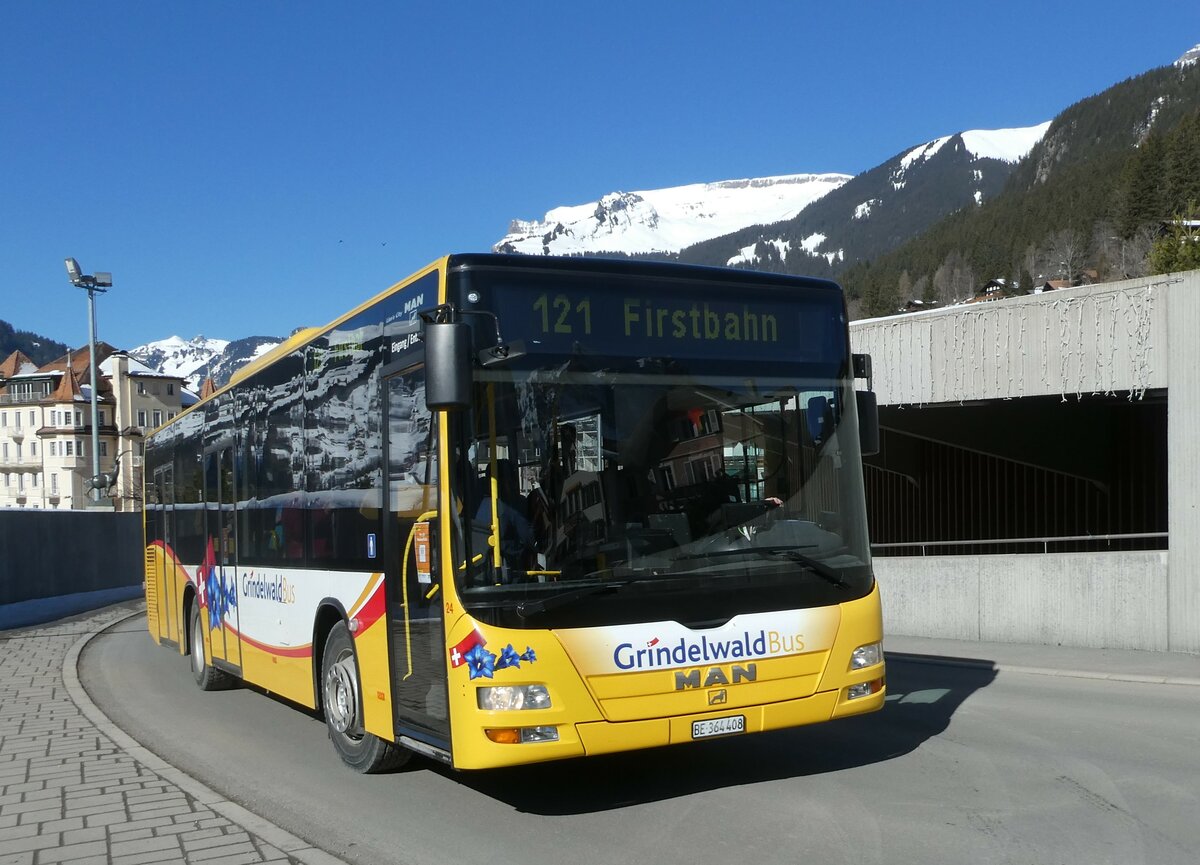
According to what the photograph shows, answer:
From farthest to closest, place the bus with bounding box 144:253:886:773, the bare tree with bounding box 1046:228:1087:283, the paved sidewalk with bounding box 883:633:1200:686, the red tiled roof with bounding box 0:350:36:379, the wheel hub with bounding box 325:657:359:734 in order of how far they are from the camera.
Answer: the red tiled roof with bounding box 0:350:36:379
the bare tree with bounding box 1046:228:1087:283
the paved sidewalk with bounding box 883:633:1200:686
the wheel hub with bounding box 325:657:359:734
the bus with bounding box 144:253:886:773

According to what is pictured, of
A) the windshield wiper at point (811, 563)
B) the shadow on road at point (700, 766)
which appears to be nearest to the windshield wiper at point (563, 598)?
the windshield wiper at point (811, 563)

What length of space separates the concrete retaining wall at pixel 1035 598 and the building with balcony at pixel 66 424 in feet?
360

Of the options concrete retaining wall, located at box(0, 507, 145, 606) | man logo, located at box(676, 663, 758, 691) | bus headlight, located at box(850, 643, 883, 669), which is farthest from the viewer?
concrete retaining wall, located at box(0, 507, 145, 606)

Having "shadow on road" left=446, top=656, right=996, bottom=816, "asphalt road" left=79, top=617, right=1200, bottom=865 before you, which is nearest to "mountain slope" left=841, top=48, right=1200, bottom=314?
"asphalt road" left=79, top=617, right=1200, bottom=865

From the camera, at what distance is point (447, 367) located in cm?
577

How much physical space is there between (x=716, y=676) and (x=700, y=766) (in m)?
1.52

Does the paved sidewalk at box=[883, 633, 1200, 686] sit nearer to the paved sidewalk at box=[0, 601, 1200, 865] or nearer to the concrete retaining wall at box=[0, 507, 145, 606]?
the paved sidewalk at box=[0, 601, 1200, 865]

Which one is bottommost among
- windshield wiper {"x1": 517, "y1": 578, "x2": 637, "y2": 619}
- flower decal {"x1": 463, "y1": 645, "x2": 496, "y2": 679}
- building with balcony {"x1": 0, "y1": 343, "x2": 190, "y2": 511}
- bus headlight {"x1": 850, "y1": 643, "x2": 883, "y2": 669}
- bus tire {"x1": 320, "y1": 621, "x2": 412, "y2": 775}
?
bus tire {"x1": 320, "y1": 621, "x2": 412, "y2": 775}

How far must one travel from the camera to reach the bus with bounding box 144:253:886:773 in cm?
598

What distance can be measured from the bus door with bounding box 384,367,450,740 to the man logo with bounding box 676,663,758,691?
127 cm

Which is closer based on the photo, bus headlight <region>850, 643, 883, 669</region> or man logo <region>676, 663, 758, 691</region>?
man logo <region>676, 663, 758, 691</region>

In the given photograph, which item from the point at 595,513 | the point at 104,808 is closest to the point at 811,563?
the point at 595,513

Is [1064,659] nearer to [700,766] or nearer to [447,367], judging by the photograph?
[700,766]

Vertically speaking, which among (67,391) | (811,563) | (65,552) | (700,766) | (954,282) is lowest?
(700,766)
